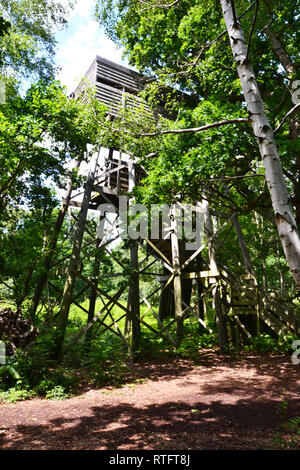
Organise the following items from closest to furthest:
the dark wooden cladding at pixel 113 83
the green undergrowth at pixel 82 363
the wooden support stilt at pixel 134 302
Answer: the green undergrowth at pixel 82 363 → the wooden support stilt at pixel 134 302 → the dark wooden cladding at pixel 113 83

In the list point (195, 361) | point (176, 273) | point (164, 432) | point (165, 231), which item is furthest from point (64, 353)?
point (165, 231)

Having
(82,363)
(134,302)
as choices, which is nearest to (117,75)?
(134,302)

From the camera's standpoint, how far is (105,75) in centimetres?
1146

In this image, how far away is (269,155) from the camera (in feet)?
7.77

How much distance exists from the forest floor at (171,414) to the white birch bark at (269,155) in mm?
2482

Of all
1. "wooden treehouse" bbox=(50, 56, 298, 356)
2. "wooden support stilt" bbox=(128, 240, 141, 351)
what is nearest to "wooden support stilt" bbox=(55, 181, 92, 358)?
"wooden treehouse" bbox=(50, 56, 298, 356)

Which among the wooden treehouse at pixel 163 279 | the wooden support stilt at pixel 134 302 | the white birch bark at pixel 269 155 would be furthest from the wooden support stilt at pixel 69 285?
the white birch bark at pixel 269 155

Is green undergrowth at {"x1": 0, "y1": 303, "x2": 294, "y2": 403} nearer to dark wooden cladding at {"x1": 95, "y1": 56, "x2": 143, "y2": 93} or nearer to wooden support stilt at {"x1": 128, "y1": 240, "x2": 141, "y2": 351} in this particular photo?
wooden support stilt at {"x1": 128, "y1": 240, "x2": 141, "y2": 351}

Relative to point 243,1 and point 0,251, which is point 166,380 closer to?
point 0,251

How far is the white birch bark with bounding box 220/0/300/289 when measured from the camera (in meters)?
2.16

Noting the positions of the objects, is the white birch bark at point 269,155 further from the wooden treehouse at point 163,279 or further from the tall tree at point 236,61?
the wooden treehouse at point 163,279

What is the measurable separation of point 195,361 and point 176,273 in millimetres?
2905

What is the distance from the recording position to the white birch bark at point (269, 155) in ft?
7.08

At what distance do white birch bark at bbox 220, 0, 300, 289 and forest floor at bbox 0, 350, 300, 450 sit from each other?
248 cm
